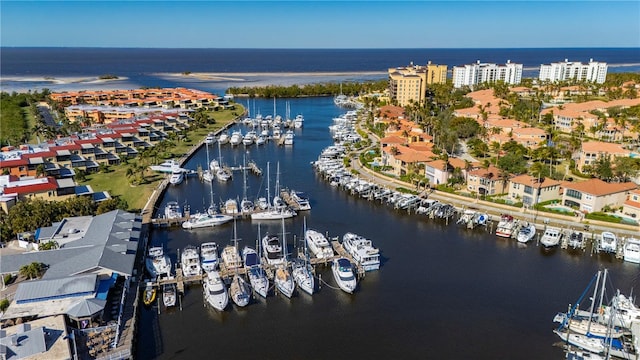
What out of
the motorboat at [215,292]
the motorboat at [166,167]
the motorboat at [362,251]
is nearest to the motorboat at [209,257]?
the motorboat at [215,292]

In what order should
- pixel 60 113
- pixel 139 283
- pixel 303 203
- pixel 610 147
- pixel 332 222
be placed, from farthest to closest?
pixel 60 113 < pixel 610 147 < pixel 303 203 < pixel 332 222 < pixel 139 283

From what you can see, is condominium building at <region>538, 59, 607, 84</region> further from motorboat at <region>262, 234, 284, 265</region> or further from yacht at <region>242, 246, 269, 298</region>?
yacht at <region>242, 246, 269, 298</region>

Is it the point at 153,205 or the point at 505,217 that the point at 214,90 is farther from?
the point at 505,217

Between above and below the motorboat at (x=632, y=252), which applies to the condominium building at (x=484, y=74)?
above

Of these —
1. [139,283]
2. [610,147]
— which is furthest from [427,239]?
[610,147]

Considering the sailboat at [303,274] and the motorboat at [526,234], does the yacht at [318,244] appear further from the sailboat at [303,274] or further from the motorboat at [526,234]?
the motorboat at [526,234]
